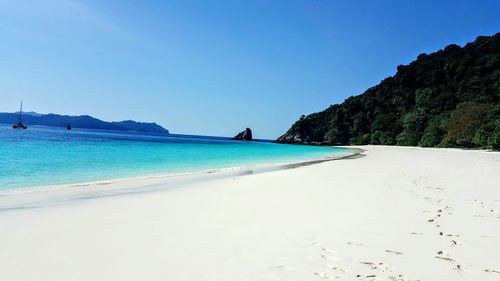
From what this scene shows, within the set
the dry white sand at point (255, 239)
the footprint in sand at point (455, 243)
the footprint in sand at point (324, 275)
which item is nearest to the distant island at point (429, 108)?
the dry white sand at point (255, 239)

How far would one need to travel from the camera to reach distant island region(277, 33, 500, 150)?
55094mm

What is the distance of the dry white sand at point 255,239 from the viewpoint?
14.1ft

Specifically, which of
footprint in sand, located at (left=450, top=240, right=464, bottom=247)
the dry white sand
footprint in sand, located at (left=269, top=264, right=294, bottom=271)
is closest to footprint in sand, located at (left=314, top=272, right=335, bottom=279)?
the dry white sand

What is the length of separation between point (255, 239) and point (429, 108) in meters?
94.6

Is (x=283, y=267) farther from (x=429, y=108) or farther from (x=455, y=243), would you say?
(x=429, y=108)

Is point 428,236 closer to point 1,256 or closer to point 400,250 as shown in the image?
point 400,250

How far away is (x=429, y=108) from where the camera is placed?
87.9 meters

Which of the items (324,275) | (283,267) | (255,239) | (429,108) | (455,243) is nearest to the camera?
(324,275)

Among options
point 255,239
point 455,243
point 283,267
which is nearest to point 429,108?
point 455,243

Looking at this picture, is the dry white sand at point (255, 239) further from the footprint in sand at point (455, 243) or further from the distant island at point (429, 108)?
the distant island at point (429, 108)

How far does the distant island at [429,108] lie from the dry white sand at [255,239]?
45.8 meters

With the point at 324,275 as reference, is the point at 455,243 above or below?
above

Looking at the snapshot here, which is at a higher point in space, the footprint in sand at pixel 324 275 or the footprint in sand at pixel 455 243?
the footprint in sand at pixel 455 243

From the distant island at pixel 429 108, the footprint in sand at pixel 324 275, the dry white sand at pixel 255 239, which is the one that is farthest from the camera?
the distant island at pixel 429 108
